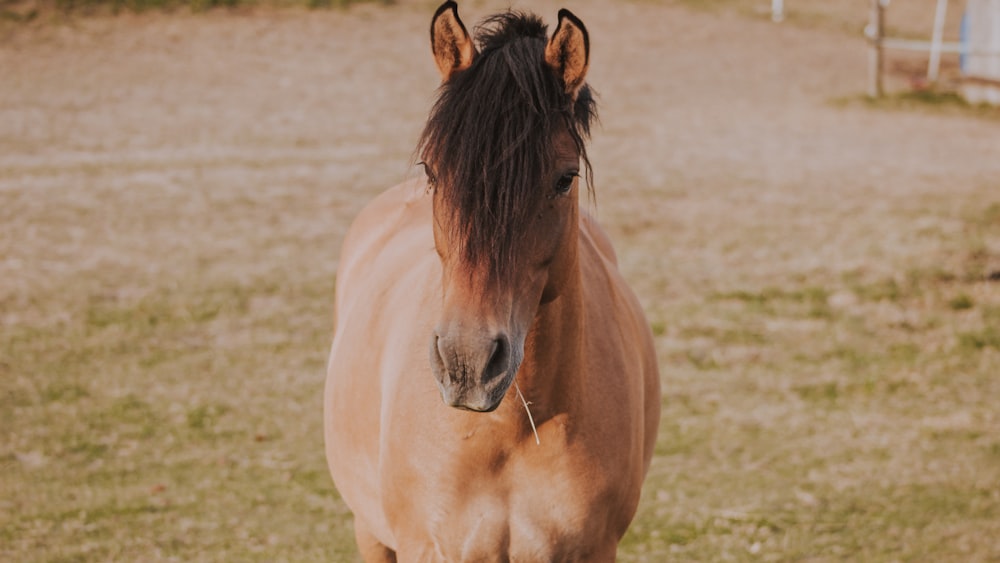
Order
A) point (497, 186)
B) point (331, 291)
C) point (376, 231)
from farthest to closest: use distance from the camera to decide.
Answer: point (331, 291) → point (376, 231) → point (497, 186)

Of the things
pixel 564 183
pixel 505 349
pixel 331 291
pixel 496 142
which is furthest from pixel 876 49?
pixel 505 349

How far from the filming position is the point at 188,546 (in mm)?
5141

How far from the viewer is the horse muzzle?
2309 millimetres

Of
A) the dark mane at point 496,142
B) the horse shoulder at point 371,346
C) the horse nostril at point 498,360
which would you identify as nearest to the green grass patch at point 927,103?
the horse shoulder at point 371,346

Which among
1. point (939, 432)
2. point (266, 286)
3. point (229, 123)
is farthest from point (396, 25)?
point (939, 432)

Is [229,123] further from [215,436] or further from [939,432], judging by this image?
[939,432]

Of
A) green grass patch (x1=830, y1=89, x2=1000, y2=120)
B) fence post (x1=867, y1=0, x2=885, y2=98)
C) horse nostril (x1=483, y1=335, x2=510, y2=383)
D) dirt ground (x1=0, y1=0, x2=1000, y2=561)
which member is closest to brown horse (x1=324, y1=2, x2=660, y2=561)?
horse nostril (x1=483, y1=335, x2=510, y2=383)

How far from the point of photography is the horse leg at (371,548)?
13.2ft

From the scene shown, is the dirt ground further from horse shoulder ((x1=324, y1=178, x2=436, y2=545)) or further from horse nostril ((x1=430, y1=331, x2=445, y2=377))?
horse nostril ((x1=430, y1=331, x2=445, y2=377))

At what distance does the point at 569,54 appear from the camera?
8.69 ft

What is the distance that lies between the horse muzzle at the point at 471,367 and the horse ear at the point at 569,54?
0.75m

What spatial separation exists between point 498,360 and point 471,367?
76mm

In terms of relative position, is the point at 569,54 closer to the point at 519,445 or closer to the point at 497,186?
the point at 497,186

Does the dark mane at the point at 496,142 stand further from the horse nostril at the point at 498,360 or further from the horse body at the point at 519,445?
the horse body at the point at 519,445
